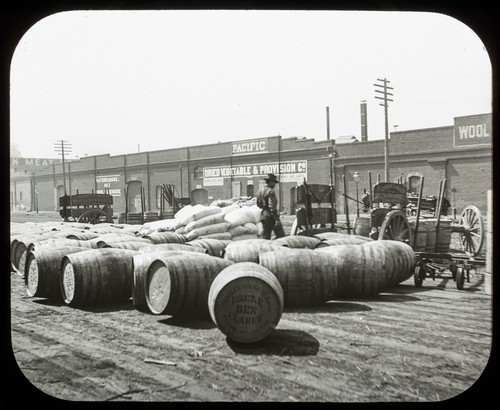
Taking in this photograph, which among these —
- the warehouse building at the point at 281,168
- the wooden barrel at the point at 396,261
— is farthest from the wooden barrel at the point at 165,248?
the warehouse building at the point at 281,168

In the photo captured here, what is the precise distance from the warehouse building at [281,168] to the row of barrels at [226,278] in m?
13.2

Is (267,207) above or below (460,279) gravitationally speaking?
above

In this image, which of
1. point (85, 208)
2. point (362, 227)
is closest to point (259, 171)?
point (85, 208)

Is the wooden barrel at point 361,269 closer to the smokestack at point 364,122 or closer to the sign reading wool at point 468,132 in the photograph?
the sign reading wool at point 468,132

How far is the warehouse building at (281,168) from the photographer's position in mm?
24484

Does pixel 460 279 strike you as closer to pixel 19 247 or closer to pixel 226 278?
pixel 226 278

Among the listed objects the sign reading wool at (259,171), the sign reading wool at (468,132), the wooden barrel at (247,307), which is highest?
the sign reading wool at (468,132)

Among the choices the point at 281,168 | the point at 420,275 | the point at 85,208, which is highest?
the point at 281,168

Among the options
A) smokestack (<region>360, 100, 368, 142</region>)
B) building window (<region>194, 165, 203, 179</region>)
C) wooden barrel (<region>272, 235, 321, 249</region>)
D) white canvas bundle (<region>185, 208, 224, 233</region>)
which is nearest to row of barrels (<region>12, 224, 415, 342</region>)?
wooden barrel (<region>272, 235, 321, 249</region>)

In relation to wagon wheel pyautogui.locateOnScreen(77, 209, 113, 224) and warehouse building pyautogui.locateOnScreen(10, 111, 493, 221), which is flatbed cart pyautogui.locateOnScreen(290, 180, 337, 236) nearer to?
wagon wheel pyautogui.locateOnScreen(77, 209, 113, 224)

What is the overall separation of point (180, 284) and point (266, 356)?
4.32 ft

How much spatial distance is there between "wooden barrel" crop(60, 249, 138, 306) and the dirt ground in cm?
23

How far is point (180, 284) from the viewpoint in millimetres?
4793

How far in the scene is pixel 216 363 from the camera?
3.79m
